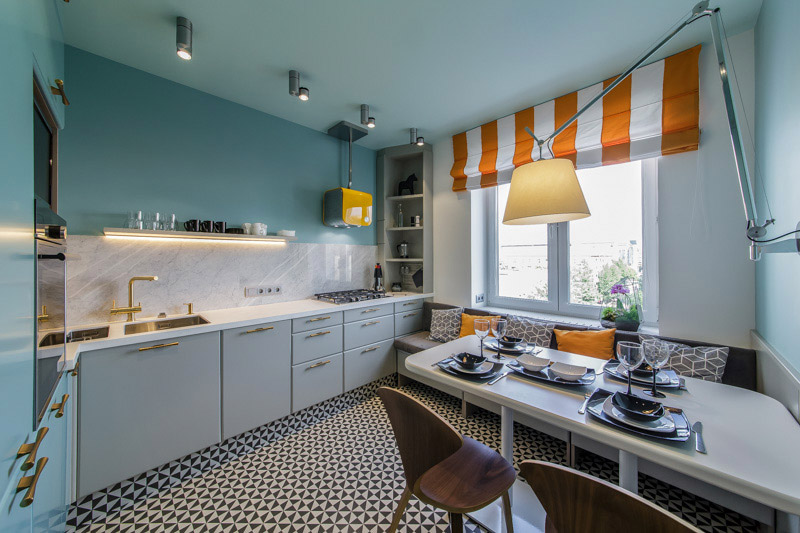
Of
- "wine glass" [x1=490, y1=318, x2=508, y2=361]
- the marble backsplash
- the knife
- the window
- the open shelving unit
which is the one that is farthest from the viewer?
the open shelving unit

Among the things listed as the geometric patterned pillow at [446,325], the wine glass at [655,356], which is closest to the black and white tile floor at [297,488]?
the geometric patterned pillow at [446,325]

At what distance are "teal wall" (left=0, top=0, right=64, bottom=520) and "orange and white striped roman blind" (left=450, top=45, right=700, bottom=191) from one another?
2927mm

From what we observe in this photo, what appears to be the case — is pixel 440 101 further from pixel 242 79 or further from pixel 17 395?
pixel 17 395

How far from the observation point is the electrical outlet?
2.72 metres

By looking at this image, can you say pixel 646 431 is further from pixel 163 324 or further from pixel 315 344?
pixel 163 324

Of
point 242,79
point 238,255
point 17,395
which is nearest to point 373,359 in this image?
point 238,255

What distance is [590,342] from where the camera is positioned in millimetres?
2148

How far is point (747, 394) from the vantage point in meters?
1.25

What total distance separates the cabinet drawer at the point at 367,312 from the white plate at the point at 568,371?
1.80 metres

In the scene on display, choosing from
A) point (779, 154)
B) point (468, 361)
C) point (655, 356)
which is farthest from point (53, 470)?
point (779, 154)

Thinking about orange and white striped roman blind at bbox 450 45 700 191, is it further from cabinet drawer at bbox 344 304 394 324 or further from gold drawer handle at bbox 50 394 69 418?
gold drawer handle at bbox 50 394 69 418

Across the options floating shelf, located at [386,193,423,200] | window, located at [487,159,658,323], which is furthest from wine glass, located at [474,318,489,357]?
floating shelf, located at [386,193,423,200]

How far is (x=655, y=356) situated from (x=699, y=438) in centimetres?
36

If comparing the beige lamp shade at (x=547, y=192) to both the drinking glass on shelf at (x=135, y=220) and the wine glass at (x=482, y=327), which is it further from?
the drinking glass on shelf at (x=135, y=220)
